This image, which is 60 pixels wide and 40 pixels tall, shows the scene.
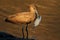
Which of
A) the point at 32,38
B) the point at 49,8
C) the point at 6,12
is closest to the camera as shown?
the point at 32,38

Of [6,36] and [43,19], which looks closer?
[6,36]

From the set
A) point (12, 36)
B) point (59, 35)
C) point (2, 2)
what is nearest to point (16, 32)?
point (12, 36)

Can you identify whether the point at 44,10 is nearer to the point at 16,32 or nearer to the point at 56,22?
the point at 56,22

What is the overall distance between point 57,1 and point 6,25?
144 centimetres

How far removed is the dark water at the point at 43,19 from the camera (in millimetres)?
2992

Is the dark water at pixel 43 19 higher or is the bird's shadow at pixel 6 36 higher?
the dark water at pixel 43 19

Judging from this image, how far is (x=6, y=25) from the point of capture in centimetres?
320

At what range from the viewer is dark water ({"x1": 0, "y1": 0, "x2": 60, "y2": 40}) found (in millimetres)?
2992

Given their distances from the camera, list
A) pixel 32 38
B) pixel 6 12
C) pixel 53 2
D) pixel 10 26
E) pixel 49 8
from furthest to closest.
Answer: pixel 53 2, pixel 49 8, pixel 6 12, pixel 10 26, pixel 32 38

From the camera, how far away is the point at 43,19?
3432 millimetres

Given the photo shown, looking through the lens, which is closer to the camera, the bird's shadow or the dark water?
the bird's shadow

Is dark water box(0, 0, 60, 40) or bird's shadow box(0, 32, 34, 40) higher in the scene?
dark water box(0, 0, 60, 40)

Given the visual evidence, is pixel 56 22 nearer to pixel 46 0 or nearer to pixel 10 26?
pixel 10 26

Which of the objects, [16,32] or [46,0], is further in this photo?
[46,0]
